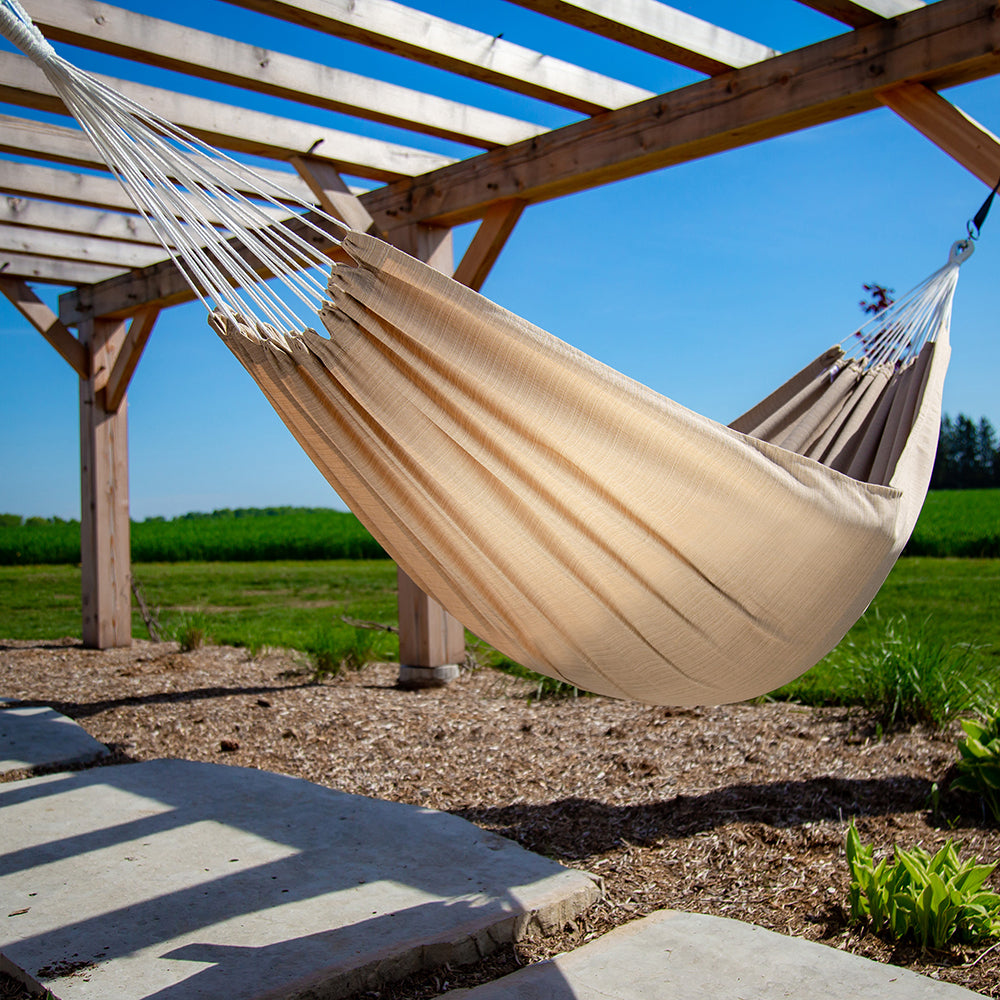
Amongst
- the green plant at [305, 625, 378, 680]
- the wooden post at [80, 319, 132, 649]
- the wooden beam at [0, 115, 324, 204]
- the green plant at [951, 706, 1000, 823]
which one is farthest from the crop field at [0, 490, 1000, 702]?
the wooden beam at [0, 115, 324, 204]

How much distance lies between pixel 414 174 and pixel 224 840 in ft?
8.13

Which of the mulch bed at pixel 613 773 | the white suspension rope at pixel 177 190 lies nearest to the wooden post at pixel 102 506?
the mulch bed at pixel 613 773

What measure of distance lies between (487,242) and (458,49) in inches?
29.0

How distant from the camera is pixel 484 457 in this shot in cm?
127

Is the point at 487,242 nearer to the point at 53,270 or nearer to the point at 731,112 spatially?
the point at 731,112

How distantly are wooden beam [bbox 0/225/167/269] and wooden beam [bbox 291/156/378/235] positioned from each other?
1.23 metres

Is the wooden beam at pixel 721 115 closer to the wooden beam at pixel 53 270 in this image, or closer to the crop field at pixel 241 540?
the wooden beam at pixel 53 270

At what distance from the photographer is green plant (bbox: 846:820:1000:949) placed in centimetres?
157

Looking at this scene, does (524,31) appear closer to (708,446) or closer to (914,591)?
(708,446)

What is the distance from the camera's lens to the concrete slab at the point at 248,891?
1457mm

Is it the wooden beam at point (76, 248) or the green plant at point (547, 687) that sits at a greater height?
the wooden beam at point (76, 248)

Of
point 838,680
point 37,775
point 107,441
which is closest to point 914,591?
point 838,680

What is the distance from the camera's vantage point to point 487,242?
322 centimetres

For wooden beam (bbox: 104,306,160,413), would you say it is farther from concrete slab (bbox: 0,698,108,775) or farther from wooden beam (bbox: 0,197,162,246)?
concrete slab (bbox: 0,698,108,775)
